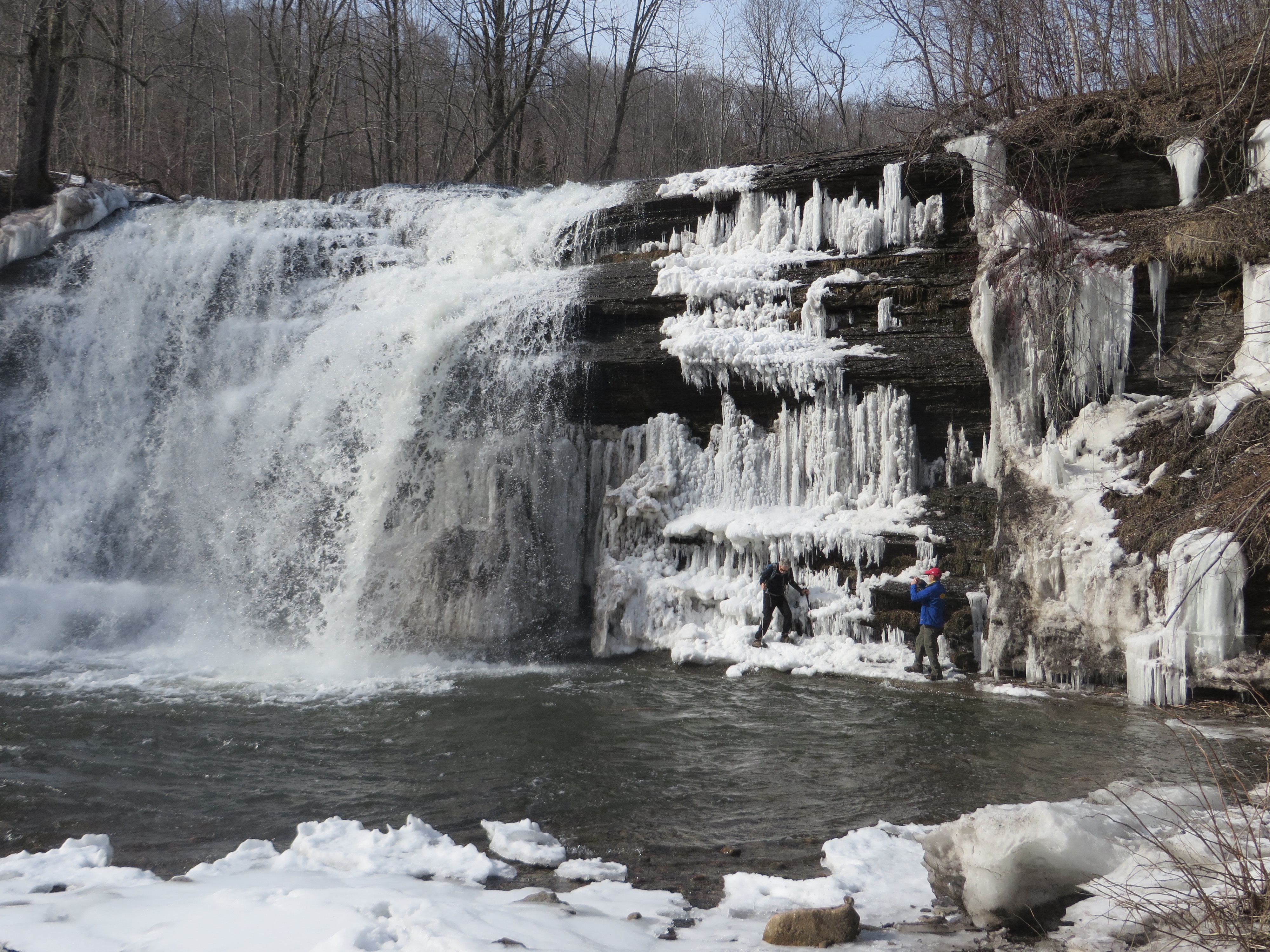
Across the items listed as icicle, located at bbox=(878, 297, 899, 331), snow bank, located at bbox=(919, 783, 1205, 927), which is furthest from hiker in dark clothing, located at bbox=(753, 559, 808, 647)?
snow bank, located at bbox=(919, 783, 1205, 927)

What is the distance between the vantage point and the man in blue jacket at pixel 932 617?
32.1 ft

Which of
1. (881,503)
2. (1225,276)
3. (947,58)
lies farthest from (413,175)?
(1225,276)

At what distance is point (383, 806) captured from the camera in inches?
233

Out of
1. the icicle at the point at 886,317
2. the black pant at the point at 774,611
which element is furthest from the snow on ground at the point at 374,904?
the icicle at the point at 886,317

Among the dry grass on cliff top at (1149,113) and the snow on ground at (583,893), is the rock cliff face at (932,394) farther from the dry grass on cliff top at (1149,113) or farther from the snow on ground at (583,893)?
the snow on ground at (583,893)

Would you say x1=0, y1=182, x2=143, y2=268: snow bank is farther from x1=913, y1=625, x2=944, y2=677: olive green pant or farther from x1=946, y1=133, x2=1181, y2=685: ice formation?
x1=913, y1=625, x2=944, y2=677: olive green pant

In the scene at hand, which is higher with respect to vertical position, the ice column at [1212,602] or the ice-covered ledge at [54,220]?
the ice-covered ledge at [54,220]

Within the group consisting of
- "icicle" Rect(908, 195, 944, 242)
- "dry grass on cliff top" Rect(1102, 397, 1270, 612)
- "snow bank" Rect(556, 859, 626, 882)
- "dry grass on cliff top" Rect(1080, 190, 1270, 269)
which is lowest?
"snow bank" Rect(556, 859, 626, 882)

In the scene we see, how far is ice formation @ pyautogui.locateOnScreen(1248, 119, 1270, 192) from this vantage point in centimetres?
1062

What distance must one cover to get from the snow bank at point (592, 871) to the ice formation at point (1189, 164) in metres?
10.7

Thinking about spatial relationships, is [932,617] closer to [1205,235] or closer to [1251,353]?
[1251,353]

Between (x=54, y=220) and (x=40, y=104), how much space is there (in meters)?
3.38

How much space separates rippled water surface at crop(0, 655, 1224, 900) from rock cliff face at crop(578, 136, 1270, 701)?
59.8 inches

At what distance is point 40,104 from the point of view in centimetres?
1773
